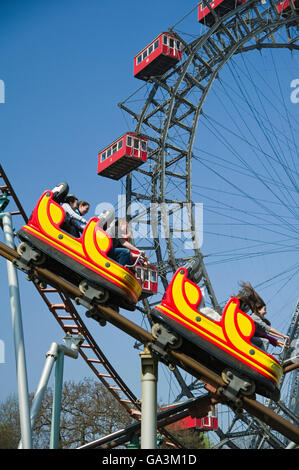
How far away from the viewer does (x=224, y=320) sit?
5.95m

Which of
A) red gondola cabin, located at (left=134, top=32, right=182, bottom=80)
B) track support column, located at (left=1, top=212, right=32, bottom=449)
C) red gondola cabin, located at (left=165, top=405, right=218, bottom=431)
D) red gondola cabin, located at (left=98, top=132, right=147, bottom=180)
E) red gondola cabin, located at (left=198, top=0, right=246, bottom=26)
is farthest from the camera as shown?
red gondola cabin, located at (left=165, top=405, right=218, bottom=431)

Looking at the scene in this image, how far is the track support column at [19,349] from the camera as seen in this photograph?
6117 millimetres

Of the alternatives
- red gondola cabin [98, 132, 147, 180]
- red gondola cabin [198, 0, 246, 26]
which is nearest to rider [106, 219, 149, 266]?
red gondola cabin [98, 132, 147, 180]

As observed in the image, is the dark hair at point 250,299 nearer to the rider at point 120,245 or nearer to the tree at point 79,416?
the rider at point 120,245

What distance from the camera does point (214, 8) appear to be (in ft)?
84.7

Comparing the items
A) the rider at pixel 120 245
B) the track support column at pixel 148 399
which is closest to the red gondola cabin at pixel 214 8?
the rider at pixel 120 245

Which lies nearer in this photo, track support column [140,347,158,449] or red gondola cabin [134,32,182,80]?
track support column [140,347,158,449]

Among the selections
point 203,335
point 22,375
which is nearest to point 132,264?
point 203,335

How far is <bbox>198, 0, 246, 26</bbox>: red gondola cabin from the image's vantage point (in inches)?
1008

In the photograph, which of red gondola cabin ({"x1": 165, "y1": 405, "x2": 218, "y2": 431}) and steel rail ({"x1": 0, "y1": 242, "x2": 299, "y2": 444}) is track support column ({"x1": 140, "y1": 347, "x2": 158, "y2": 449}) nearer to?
steel rail ({"x1": 0, "y1": 242, "x2": 299, "y2": 444})

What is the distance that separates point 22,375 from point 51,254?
1245mm

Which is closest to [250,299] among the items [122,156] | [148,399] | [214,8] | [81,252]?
[148,399]

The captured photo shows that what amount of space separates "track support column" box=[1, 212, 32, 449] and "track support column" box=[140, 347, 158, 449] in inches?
48.0

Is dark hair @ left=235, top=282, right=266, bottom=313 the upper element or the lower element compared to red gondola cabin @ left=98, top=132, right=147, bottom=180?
lower
